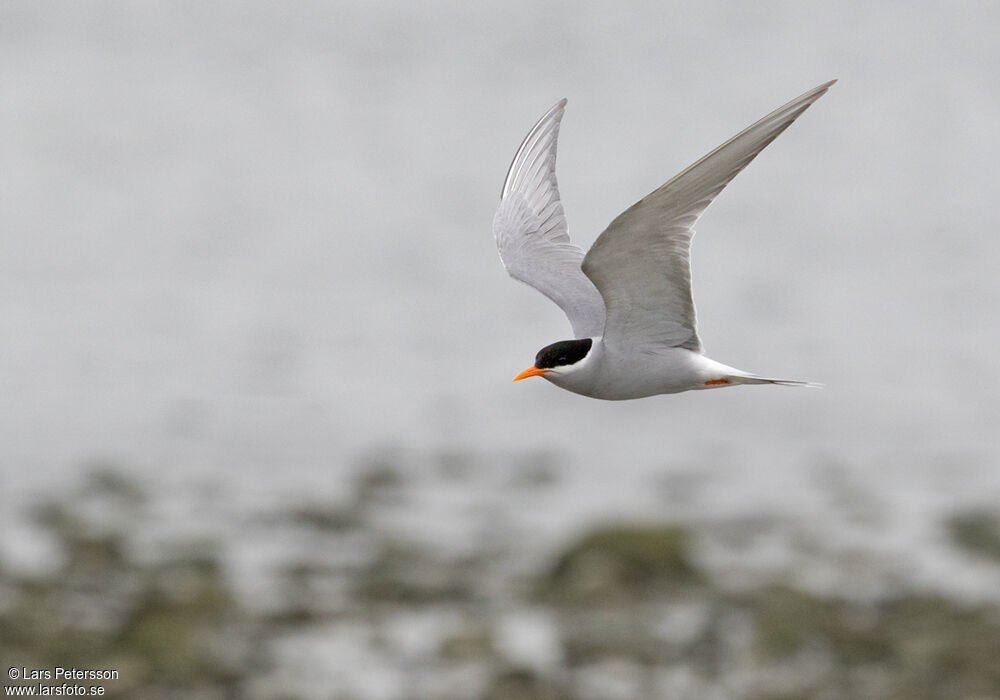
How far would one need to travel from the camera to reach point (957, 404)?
1769 centimetres

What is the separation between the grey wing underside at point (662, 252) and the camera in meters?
5.78

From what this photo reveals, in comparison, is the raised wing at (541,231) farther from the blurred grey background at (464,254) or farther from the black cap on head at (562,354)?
the blurred grey background at (464,254)

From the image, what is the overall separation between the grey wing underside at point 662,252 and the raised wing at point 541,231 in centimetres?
80

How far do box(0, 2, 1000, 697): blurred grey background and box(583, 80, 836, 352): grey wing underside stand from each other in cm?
773

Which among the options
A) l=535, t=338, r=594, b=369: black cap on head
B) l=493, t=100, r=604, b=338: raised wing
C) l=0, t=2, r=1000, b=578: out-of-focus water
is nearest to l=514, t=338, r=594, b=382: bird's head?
l=535, t=338, r=594, b=369: black cap on head

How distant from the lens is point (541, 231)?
26.7ft

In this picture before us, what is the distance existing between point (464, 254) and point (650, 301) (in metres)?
15.8

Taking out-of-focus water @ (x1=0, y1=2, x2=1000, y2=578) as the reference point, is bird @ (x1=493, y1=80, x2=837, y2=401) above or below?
below

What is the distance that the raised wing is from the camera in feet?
24.8

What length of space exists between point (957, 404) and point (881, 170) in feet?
33.3

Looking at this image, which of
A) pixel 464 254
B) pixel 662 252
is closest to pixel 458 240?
pixel 464 254
